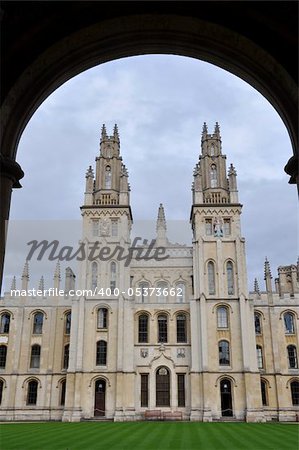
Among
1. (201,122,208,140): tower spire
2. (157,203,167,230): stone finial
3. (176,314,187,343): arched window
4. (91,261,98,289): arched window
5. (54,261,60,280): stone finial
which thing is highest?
(201,122,208,140): tower spire

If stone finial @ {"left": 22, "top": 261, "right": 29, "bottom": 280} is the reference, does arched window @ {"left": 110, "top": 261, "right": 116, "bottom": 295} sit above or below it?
below

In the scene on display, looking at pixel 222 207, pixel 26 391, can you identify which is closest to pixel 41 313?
pixel 26 391

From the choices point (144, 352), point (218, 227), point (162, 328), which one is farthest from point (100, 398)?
point (218, 227)

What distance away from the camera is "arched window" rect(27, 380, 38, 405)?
137ft

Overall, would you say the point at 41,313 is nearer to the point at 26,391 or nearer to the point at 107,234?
the point at 26,391

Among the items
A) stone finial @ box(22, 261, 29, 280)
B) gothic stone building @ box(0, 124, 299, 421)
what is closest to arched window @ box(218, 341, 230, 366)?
gothic stone building @ box(0, 124, 299, 421)

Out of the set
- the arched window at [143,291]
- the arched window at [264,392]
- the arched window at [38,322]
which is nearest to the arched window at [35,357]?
the arched window at [38,322]

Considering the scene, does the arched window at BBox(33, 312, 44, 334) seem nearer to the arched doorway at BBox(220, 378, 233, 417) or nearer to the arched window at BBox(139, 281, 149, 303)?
the arched window at BBox(139, 281, 149, 303)

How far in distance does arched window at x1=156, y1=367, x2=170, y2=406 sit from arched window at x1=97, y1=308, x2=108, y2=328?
619 cm

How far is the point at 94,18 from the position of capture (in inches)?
320

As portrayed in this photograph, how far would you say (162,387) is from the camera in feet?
129

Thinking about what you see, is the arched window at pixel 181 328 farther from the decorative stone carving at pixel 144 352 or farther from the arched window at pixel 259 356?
the arched window at pixel 259 356

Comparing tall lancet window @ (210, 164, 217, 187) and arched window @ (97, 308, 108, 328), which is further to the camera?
tall lancet window @ (210, 164, 217, 187)

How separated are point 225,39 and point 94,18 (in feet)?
7.74
